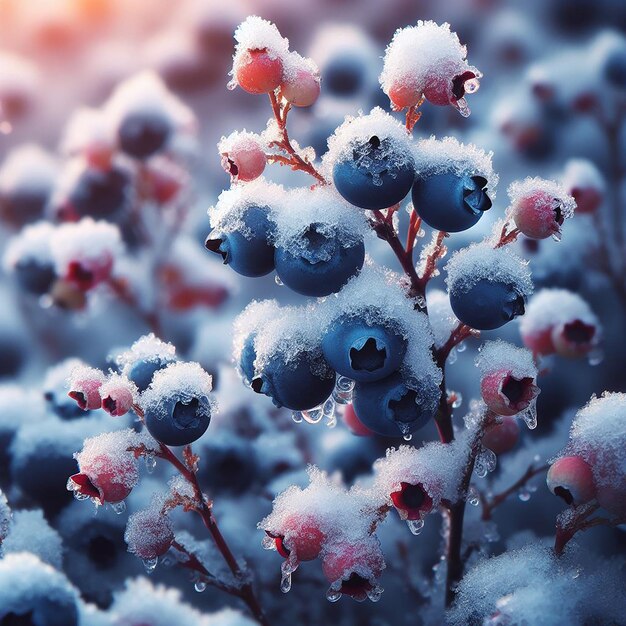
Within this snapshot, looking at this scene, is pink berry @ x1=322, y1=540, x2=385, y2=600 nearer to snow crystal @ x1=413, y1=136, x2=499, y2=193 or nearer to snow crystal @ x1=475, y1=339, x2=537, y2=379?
snow crystal @ x1=475, y1=339, x2=537, y2=379

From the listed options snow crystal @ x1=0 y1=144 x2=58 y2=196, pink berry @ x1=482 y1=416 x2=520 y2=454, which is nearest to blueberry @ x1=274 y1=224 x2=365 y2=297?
pink berry @ x1=482 y1=416 x2=520 y2=454

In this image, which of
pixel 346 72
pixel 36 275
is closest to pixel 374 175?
pixel 36 275

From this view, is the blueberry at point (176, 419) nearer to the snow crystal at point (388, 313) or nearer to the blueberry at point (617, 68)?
the snow crystal at point (388, 313)

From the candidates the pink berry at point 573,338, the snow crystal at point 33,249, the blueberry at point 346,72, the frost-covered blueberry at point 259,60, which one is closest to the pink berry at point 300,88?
the frost-covered blueberry at point 259,60

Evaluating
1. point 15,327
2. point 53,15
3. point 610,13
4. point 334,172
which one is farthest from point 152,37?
point 334,172

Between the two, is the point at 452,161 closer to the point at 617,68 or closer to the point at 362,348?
the point at 362,348

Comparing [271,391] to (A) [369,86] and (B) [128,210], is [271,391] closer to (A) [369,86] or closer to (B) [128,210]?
(B) [128,210]
